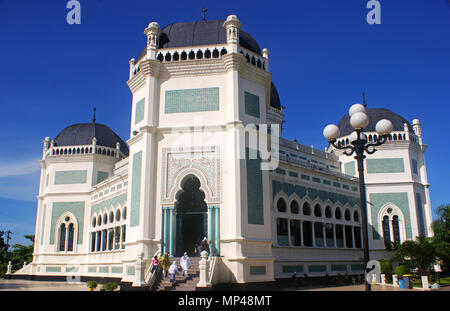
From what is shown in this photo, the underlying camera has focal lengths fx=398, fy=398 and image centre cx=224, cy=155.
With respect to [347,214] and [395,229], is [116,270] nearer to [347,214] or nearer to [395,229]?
[347,214]

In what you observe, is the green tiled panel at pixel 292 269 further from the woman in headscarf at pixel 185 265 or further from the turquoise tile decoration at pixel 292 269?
the woman in headscarf at pixel 185 265

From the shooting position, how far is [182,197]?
762 inches

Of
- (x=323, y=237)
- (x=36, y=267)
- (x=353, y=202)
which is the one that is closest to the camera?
(x=323, y=237)

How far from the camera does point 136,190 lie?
62.2ft

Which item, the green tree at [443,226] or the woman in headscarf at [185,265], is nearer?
the woman in headscarf at [185,265]

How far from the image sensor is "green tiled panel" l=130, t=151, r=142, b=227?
18.6 m

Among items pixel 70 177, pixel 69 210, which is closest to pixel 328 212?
pixel 69 210

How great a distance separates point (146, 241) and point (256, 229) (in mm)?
4912

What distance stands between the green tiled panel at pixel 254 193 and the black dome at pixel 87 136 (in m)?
17.5

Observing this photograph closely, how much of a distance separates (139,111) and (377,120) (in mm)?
19786

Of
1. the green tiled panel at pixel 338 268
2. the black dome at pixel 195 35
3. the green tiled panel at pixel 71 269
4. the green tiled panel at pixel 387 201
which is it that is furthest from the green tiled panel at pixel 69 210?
the green tiled panel at pixel 387 201

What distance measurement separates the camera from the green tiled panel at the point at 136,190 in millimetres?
18609
